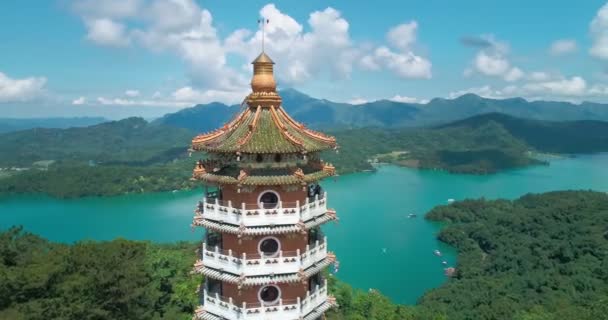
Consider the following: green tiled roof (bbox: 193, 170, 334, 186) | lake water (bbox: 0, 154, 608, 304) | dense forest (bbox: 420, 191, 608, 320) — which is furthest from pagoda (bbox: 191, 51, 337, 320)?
lake water (bbox: 0, 154, 608, 304)

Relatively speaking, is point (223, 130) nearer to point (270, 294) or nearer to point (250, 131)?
point (250, 131)

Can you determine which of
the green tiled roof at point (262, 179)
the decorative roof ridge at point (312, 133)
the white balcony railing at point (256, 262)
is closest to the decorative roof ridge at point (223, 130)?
the decorative roof ridge at point (312, 133)

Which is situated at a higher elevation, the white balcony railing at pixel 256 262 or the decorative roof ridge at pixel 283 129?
the decorative roof ridge at pixel 283 129

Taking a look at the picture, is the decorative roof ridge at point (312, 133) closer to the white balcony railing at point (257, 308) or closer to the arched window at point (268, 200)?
the arched window at point (268, 200)

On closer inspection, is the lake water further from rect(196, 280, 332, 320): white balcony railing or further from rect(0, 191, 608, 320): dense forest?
rect(196, 280, 332, 320): white balcony railing

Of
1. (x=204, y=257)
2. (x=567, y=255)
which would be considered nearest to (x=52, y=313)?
(x=204, y=257)
